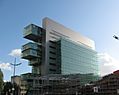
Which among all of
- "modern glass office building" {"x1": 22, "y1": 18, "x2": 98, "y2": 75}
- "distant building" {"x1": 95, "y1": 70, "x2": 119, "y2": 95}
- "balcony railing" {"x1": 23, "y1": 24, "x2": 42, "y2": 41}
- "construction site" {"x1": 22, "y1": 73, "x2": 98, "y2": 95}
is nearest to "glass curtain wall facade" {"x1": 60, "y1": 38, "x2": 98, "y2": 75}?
"modern glass office building" {"x1": 22, "y1": 18, "x2": 98, "y2": 75}

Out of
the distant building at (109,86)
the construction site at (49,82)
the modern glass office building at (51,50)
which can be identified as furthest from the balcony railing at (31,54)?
the distant building at (109,86)

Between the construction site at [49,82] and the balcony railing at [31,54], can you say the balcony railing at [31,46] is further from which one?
the construction site at [49,82]

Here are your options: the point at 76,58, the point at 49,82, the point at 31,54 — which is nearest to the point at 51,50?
the point at 31,54

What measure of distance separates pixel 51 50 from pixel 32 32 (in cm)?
1355

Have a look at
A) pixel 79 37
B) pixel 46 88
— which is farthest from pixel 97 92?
pixel 79 37

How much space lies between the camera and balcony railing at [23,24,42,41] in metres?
117

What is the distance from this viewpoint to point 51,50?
120m

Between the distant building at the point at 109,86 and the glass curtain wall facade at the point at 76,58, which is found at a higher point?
the glass curtain wall facade at the point at 76,58

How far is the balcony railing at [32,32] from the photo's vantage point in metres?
117

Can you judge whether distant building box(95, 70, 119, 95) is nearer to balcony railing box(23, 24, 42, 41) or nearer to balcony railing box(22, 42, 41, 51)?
balcony railing box(22, 42, 41, 51)

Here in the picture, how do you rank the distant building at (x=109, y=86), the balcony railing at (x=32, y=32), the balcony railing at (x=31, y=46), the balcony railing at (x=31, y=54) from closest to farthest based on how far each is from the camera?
the distant building at (x=109, y=86) < the balcony railing at (x=31, y=54) < the balcony railing at (x=31, y=46) < the balcony railing at (x=32, y=32)

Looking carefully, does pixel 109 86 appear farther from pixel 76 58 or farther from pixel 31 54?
pixel 76 58

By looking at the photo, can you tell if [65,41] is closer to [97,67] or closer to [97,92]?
[97,67]

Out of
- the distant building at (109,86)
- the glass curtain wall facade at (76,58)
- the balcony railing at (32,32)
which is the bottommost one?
the distant building at (109,86)
